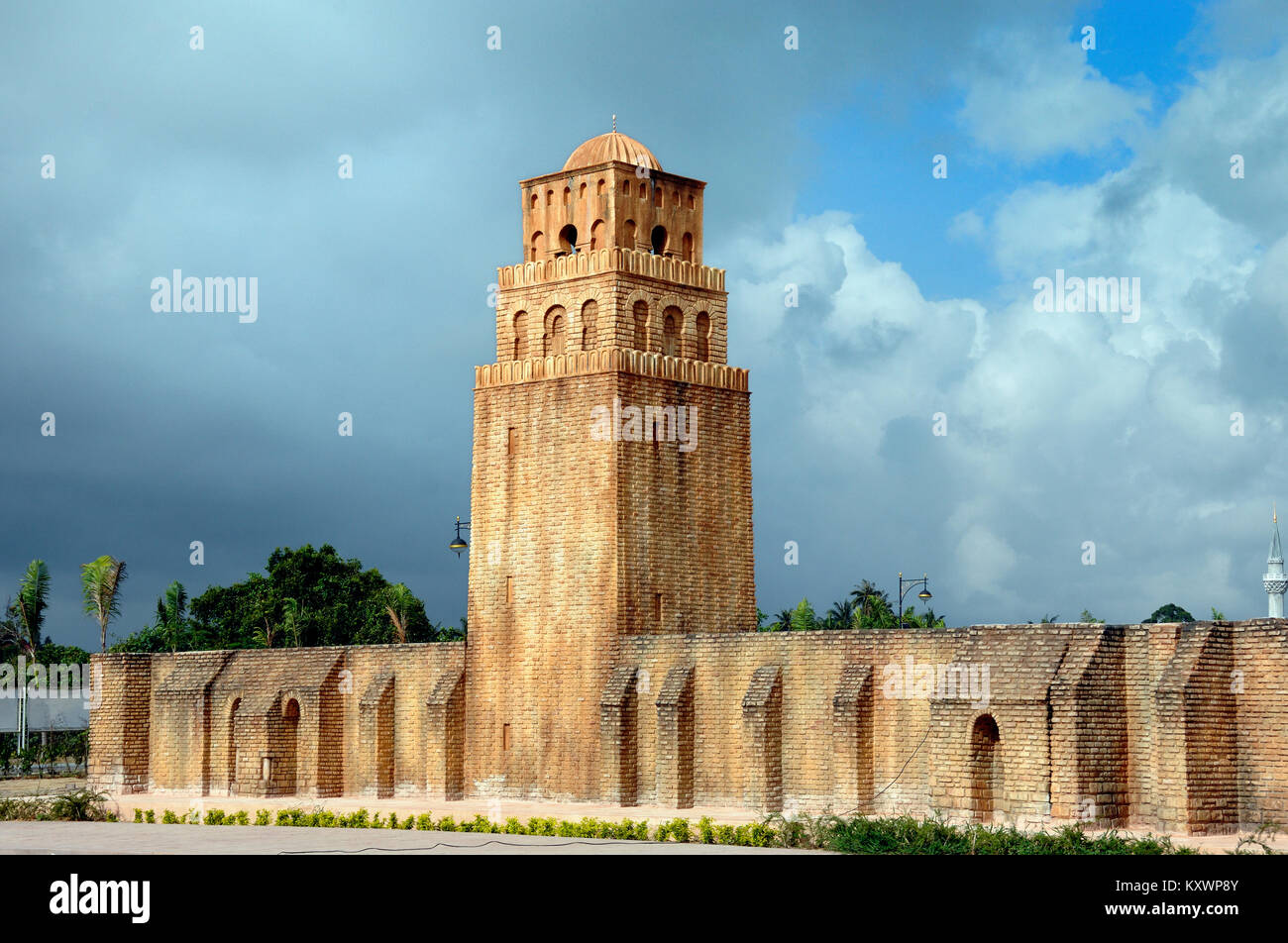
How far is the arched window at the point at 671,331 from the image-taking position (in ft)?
133

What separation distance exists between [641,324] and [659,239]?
2.54 metres

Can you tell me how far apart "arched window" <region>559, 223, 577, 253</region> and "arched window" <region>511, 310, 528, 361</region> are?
5.91 feet

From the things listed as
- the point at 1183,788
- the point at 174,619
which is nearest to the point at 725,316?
the point at 1183,788

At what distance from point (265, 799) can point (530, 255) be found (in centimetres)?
1468

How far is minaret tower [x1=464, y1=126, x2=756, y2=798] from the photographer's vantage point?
38500 mm

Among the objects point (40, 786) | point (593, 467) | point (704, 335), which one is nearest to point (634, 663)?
point (593, 467)

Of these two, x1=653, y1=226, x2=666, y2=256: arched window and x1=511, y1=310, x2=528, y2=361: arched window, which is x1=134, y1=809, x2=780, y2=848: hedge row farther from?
x1=653, y1=226, x2=666, y2=256: arched window

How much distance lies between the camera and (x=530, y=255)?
4166 cm

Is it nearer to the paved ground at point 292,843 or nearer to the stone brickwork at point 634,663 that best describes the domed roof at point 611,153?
the stone brickwork at point 634,663

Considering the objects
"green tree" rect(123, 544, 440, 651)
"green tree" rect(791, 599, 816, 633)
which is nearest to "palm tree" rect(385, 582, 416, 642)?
"green tree" rect(123, 544, 440, 651)

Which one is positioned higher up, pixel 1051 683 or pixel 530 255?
pixel 530 255
